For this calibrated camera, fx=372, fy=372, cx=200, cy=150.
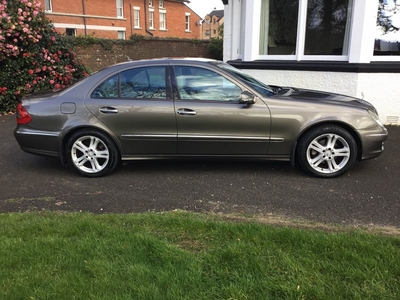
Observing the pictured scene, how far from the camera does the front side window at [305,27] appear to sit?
320 inches

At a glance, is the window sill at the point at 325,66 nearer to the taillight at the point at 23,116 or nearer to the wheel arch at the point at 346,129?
the wheel arch at the point at 346,129

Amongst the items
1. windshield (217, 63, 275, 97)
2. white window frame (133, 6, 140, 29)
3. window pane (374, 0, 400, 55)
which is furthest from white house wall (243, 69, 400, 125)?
white window frame (133, 6, 140, 29)

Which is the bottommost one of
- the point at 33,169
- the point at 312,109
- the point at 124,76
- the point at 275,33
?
the point at 33,169

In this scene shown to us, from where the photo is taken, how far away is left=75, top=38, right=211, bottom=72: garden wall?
17266 mm

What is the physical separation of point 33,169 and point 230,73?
3.16 m

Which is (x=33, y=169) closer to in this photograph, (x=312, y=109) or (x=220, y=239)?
(x=220, y=239)

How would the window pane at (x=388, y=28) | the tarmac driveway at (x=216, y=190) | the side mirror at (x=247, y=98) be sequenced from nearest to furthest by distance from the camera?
the tarmac driveway at (x=216, y=190) < the side mirror at (x=247, y=98) < the window pane at (x=388, y=28)

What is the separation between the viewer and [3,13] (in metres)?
9.28

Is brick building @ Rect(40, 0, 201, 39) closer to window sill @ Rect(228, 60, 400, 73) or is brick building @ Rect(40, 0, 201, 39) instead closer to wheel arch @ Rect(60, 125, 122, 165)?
window sill @ Rect(228, 60, 400, 73)

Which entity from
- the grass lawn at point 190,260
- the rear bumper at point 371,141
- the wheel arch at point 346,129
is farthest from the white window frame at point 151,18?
the grass lawn at point 190,260

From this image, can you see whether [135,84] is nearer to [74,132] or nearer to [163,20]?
[74,132]

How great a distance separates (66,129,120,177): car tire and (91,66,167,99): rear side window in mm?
552

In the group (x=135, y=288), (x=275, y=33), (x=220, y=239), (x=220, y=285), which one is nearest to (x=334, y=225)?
(x=220, y=239)

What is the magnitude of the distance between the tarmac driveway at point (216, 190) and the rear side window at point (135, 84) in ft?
3.59
